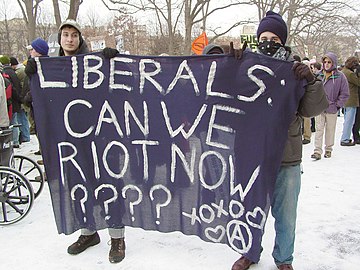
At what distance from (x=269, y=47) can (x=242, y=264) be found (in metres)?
1.72

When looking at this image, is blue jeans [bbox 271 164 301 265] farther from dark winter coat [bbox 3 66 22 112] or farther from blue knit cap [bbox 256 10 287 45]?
dark winter coat [bbox 3 66 22 112]

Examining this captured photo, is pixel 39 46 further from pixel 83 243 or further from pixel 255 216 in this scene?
pixel 255 216

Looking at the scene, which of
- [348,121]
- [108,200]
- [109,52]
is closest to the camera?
[109,52]

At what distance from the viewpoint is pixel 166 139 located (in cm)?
296

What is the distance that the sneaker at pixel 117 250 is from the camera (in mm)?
3143

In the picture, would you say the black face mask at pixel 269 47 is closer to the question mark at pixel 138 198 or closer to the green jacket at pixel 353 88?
the question mark at pixel 138 198

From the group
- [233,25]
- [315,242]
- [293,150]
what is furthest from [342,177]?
[233,25]

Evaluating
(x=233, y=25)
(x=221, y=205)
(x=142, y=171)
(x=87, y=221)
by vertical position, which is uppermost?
(x=233, y=25)

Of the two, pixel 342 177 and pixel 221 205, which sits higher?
pixel 221 205

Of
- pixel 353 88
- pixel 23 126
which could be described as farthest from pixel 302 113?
pixel 23 126

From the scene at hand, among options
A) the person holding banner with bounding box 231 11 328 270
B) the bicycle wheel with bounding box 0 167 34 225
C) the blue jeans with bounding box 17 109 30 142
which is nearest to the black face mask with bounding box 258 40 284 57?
the person holding banner with bounding box 231 11 328 270

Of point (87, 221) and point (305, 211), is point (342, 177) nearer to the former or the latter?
point (305, 211)

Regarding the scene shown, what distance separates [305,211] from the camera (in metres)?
4.22

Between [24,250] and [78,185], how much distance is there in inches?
34.0
